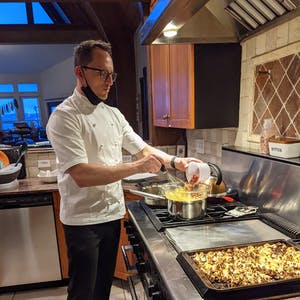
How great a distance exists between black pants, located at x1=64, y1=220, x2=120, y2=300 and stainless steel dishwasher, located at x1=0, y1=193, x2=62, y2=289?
0.88m

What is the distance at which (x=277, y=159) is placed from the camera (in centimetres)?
124

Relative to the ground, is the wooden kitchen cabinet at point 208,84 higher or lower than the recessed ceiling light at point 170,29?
lower

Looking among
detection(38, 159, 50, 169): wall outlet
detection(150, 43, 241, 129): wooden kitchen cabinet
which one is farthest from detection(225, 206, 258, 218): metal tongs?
detection(38, 159, 50, 169): wall outlet

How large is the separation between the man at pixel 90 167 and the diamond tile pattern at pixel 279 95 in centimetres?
47

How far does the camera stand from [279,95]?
1.34 metres

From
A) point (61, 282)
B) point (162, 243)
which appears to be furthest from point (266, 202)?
point (61, 282)

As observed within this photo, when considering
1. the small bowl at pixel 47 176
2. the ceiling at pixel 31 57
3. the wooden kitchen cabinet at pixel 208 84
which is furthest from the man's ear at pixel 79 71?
the ceiling at pixel 31 57

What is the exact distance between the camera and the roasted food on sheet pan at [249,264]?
Result: 78 centimetres

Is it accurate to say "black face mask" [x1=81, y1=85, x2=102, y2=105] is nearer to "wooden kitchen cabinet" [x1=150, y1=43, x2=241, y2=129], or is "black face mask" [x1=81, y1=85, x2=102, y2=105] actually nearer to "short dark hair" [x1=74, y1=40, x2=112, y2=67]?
"short dark hair" [x1=74, y1=40, x2=112, y2=67]

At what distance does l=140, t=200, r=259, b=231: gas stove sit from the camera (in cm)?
122

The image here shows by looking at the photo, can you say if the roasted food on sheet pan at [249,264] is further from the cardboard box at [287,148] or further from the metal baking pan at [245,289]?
the cardboard box at [287,148]

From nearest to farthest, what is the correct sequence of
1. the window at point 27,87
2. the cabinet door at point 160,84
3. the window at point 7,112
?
1. the cabinet door at point 160,84
2. the window at point 7,112
3. the window at point 27,87

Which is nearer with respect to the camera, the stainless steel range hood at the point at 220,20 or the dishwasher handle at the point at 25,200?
the stainless steel range hood at the point at 220,20

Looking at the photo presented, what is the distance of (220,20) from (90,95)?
0.79m
